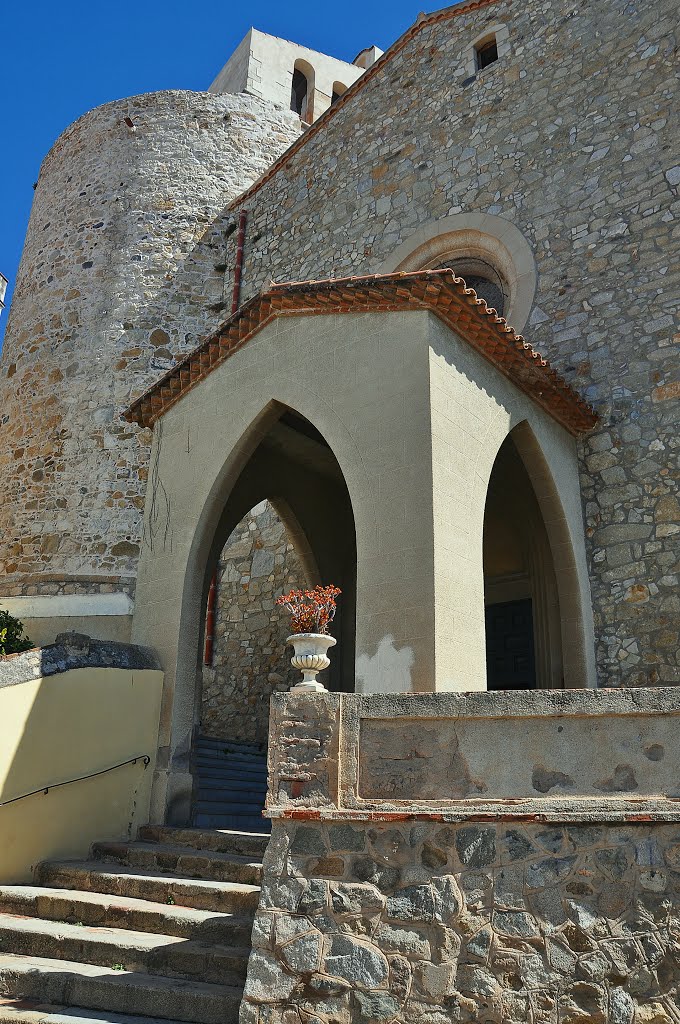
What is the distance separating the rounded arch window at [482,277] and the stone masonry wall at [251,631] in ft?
13.6

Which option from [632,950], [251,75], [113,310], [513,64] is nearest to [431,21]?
[513,64]

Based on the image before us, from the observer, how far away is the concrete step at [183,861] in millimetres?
5469

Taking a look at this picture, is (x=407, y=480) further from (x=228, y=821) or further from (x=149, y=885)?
(x=228, y=821)

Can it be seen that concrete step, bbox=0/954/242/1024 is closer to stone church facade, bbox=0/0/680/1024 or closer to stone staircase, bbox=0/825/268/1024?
stone staircase, bbox=0/825/268/1024

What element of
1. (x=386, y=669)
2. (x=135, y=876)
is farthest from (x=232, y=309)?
(x=135, y=876)

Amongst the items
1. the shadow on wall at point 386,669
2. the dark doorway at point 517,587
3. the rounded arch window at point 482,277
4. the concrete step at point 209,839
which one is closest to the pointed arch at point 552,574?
the dark doorway at point 517,587

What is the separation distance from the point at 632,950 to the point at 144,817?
179 inches

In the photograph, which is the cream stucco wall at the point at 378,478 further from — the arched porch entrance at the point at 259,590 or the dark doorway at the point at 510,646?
the dark doorway at the point at 510,646

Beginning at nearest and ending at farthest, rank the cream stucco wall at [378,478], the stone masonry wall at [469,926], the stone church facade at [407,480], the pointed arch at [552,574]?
1. the stone masonry wall at [469,926]
2. the stone church facade at [407,480]
3. the cream stucco wall at [378,478]
4. the pointed arch at [552,574]

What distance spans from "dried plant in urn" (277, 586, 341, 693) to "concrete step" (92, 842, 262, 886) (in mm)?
1545

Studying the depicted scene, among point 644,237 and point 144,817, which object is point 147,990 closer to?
point 144,817

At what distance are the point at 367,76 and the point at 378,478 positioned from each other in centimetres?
859

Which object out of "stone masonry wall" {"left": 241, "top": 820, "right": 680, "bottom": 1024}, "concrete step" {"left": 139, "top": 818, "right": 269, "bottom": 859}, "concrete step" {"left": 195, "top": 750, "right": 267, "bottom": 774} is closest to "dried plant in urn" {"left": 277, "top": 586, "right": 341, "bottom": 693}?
"stone masonry wall" {"left": 241, "top": 820, "right": 680, "bottom": 1024}

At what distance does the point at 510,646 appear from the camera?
928cm
